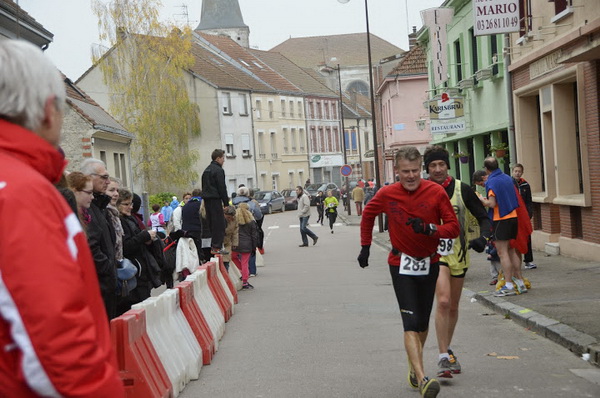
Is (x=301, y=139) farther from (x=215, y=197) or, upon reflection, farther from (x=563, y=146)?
(x=215, y=197)

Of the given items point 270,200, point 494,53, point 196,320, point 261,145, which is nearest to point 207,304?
point 196,320

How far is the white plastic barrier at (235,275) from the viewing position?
16766 millimetres

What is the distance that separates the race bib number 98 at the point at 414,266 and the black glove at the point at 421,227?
281 mm

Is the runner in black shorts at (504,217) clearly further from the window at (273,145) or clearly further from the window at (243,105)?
the window at (273,145)

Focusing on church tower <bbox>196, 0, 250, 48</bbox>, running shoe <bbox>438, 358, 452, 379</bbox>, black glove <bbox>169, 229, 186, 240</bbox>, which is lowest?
running shoe <bbox>438, 358, 452, 379</bbox>

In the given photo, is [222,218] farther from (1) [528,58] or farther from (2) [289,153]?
(2) [289,153]

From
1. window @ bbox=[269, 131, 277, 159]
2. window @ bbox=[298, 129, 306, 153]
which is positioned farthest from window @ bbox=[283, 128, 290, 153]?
window @ bbox=[298, 129, 306, 153]

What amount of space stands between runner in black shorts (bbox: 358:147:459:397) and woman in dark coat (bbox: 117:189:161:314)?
2.55m

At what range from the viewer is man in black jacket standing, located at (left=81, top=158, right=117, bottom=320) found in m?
7.15

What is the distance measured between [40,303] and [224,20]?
11887 cm

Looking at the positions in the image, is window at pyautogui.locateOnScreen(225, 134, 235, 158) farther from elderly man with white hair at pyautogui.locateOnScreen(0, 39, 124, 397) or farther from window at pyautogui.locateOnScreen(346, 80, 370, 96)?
elderly man with white hair at pyautogui.locateOnScreen(0, 39, 124, 397)

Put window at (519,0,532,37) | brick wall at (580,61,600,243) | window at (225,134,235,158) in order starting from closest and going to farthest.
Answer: brick wall at (580,61,600,243) < window at (519,0,532,37) < window at (225,134,235,158)

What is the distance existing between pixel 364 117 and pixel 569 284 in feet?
308

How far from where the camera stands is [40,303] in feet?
7.25
